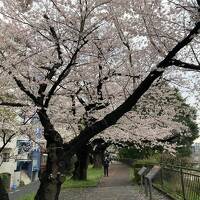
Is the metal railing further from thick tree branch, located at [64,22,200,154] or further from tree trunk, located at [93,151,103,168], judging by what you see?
tree trunk, located at [93,151,103,168]

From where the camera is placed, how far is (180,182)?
1241 cm

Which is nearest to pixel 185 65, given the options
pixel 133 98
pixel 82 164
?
pixel 133 98

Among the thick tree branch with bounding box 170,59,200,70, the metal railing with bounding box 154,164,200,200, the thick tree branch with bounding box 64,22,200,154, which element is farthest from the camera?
the metal railing with bounding box 154,164,200,200

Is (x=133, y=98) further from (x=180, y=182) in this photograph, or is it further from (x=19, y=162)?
(x=19, y=162)

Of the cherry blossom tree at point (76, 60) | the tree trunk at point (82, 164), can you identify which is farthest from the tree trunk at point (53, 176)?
the tree trunk at point (82, 164)

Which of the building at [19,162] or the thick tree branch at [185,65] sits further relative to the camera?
the building at [19,162]

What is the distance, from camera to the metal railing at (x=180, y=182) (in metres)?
10.5

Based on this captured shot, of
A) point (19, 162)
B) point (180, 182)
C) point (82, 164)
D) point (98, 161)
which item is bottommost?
point (180, 182)

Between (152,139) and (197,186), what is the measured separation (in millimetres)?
9341

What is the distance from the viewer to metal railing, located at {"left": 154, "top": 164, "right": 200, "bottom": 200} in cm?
1051

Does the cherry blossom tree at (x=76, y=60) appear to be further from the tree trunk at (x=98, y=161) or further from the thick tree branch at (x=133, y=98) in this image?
the tree trunk at (x=98, y=161)

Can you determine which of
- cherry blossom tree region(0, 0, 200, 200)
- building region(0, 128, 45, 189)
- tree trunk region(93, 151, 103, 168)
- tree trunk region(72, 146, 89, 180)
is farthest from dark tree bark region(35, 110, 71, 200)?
tree trunk region(93, 151, 103, 168)

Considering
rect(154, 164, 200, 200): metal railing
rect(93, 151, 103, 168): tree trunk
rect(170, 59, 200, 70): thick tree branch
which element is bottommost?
rect(154, 164, 200, 200): metal railing

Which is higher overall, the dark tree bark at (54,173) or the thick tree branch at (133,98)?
the thick tree branch at (133,98)
